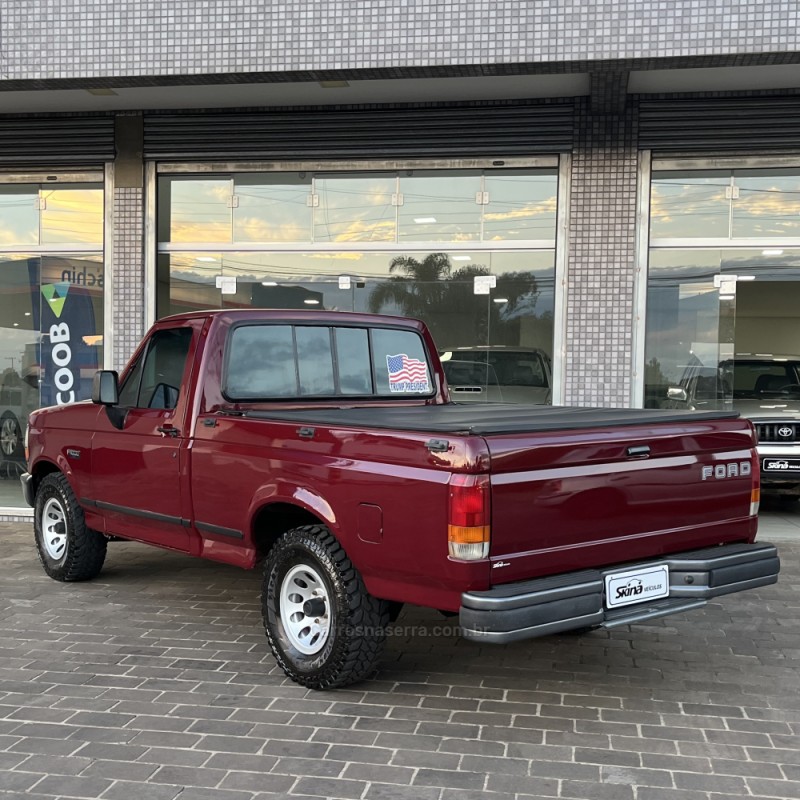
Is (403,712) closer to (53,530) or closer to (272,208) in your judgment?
(53,530)

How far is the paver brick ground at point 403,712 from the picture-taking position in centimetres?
327

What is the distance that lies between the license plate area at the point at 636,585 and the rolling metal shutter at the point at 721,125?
18.2 feet

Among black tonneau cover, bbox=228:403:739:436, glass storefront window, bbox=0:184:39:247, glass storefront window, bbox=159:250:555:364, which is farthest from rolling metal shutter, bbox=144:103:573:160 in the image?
black tonneau cover, bbox=228:403:739:436

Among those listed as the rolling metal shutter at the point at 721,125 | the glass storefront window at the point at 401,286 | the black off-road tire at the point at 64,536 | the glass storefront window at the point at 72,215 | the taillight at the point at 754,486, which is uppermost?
the rolling metal shutter at the point at 721,125

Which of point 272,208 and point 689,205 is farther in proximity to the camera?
point 272,208

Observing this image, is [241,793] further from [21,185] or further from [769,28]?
[21,185]

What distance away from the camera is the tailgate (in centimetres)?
351

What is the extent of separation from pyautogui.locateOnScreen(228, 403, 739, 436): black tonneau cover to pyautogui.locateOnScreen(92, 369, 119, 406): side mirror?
43.8 inches

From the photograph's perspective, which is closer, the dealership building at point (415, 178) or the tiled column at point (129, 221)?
the dealership building at point (415, 178)

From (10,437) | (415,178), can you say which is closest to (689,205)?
(415,178)

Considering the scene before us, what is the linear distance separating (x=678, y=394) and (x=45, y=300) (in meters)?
6.86

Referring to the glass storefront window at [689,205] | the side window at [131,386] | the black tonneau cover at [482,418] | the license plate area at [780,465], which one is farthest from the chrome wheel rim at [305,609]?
the license plate area at [780,465]

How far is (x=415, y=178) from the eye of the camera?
8953 mm

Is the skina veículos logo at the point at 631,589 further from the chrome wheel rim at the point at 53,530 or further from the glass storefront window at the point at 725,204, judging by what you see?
the glass storefront window at the point at 725,204
